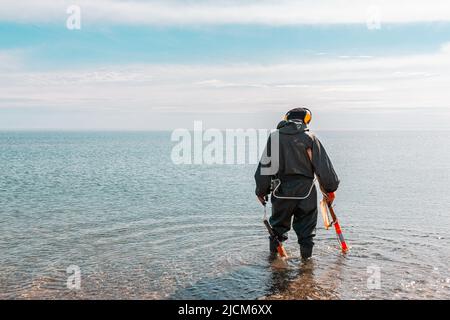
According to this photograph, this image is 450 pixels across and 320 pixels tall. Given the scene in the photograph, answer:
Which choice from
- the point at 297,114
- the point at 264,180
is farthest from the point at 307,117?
the point at 264,180

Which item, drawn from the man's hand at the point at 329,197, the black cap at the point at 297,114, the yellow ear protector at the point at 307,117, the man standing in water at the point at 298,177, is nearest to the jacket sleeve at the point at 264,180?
the man standing in water at the point at 298,177

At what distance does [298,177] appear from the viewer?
29.9 ft

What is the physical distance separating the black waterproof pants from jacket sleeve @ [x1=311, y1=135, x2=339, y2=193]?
1.23 feet

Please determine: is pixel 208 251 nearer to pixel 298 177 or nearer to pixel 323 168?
pixel 298 177

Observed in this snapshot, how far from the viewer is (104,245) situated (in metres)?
10.9

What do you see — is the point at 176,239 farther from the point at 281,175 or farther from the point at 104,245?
the point at 281,175

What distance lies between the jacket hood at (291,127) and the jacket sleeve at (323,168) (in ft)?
0.99

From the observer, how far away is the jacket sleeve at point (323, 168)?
886 centimetres

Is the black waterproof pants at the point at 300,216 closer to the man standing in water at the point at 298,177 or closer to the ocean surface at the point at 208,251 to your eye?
the man standing in water at the point at 298,177

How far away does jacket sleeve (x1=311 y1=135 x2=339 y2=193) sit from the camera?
8859 millimetres

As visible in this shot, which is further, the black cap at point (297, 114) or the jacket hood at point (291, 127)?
the black cap at point (297, 114)

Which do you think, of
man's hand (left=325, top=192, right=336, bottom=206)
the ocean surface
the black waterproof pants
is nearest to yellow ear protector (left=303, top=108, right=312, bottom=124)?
the black waterproof pants

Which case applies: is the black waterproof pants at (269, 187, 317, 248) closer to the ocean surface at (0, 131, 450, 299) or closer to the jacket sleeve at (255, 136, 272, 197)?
the jacket sleeve at (255, 136, 272, 197)
